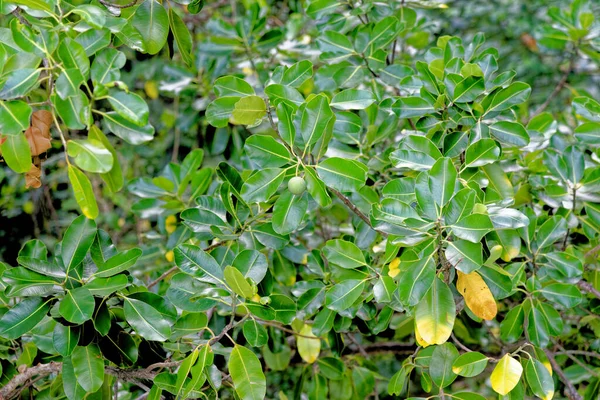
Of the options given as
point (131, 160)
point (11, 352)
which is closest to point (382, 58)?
point (11, 352)

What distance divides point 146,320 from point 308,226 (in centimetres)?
62

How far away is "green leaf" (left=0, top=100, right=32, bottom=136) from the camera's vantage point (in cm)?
89

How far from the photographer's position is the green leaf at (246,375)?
41.8 inches

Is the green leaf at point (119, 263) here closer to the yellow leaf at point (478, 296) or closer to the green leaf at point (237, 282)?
the green leaf at point (237, 282)

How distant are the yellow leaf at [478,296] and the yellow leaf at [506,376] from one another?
0.28 ft

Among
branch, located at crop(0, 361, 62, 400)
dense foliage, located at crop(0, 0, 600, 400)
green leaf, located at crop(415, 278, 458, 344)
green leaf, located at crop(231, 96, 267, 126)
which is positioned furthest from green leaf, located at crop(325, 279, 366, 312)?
branch, located at crop(0, 361, 62, 400)

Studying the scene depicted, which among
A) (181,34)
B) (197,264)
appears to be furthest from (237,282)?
(181,34)

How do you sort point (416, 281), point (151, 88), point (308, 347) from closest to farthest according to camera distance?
point (416, 281), point (308, 347), point (151, 88)

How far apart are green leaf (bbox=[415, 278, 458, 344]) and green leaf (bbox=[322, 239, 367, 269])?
15cm

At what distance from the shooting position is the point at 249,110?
1.12 metres

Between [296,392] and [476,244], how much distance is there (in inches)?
32.3

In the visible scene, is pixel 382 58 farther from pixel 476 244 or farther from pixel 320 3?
pixel 476 244

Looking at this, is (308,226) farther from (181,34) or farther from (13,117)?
(13,117)

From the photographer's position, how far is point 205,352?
107cm
